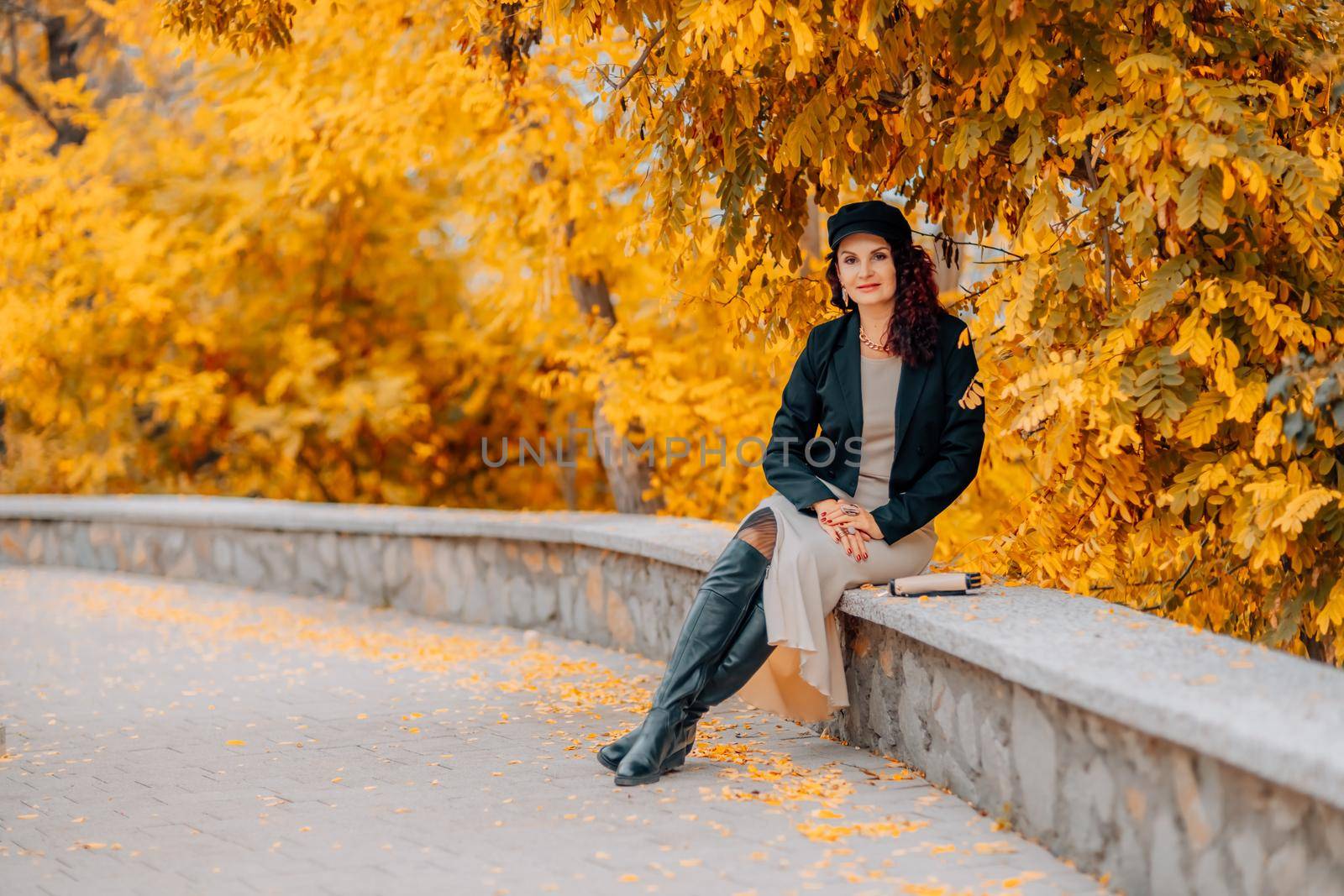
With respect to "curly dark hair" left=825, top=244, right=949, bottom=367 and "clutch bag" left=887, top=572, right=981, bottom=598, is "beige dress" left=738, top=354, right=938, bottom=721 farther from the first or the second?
"clutch bag" left=887, top=572, right=981, bottom=598

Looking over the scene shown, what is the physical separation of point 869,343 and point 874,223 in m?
0.35

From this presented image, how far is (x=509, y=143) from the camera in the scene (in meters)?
7.91

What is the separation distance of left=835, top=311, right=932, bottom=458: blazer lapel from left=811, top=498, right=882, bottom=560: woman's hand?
0.23 meters

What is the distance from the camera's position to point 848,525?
406 cm

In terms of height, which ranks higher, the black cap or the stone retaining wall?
the black cap

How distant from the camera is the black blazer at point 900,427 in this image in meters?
4.06

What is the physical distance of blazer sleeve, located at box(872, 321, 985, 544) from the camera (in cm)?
405

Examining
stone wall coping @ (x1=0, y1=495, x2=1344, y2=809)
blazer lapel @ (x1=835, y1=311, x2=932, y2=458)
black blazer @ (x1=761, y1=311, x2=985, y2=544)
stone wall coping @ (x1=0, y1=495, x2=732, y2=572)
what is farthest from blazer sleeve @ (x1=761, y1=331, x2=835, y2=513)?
A: stone wall coping @ (x1=0, y1=495, x2=732, y2=572)

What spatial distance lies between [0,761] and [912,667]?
2.78 meters

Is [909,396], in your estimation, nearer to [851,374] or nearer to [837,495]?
[851,374]

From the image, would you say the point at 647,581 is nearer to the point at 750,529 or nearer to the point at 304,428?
the point at 750,529

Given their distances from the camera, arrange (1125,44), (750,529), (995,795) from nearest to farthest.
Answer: (995,795) < (1125,44) < (750,529)

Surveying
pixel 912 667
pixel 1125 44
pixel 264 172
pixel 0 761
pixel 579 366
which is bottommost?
pixel 0 761

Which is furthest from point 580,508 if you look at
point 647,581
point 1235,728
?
point 1235,728
